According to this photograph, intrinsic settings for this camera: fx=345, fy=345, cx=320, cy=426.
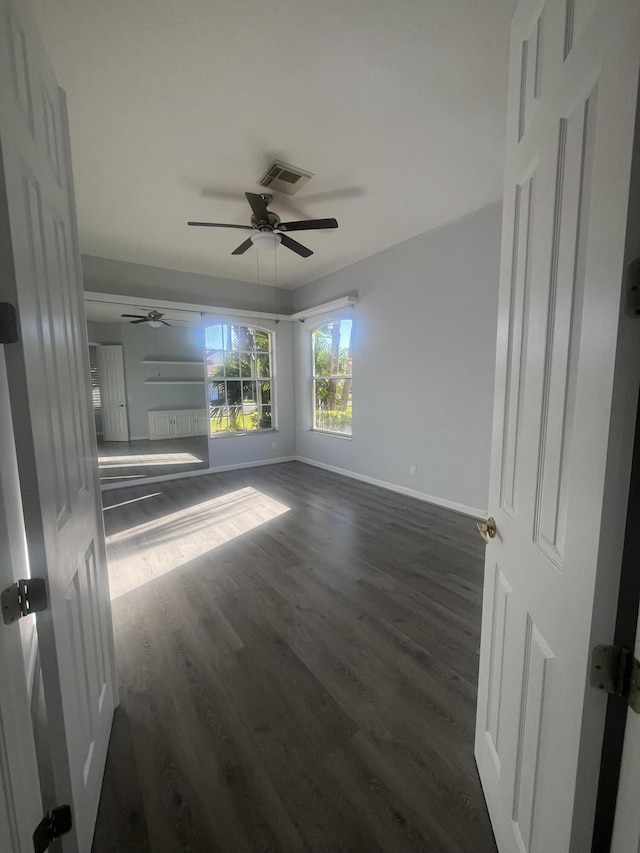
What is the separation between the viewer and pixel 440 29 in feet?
5.71

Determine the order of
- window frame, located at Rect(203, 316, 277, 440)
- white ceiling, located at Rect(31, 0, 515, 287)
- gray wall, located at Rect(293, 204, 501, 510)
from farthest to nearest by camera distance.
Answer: window frame, located at Rect(203, 316, 277, 440) < gray wall, located at Rect(293, 204, 501, 510) < white ceiling, located at Rect(31, 0, 515, 287)

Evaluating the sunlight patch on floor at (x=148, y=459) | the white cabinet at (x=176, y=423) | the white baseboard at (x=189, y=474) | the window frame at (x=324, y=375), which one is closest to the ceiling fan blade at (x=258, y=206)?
the window frame at (x=324, y=375)

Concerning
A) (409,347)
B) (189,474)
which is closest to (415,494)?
(409,347)

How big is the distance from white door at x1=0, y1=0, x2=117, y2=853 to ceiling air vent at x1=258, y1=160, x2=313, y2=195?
180cm

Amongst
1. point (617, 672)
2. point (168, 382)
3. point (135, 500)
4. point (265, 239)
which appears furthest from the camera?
point (168, 382)

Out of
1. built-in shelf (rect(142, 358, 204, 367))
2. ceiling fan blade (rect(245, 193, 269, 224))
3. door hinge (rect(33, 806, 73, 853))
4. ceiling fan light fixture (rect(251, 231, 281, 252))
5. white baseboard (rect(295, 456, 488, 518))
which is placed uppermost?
ceiling fan blade (rect(245, 193, 269, 224))

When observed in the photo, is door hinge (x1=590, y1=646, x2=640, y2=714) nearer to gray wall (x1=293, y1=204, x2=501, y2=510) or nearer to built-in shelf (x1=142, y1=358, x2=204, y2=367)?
gray wall (x1=293, y1=204, x2=501, y2=510)

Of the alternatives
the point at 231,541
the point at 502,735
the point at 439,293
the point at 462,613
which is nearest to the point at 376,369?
the point at 439,293

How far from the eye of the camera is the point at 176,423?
874cm

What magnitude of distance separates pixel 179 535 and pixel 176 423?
598 centimetres

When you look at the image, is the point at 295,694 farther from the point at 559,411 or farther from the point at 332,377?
the point at 332,377

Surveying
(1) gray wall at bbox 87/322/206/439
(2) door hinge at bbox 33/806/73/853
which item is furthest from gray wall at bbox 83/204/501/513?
(2) door hinge at bbox 33/806/73/853

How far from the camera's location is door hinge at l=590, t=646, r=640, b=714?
518 mm

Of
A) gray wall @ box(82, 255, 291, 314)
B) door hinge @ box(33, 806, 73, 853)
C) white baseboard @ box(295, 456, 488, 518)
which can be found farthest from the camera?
gray wall @ box(82, 255, 291, 314)
